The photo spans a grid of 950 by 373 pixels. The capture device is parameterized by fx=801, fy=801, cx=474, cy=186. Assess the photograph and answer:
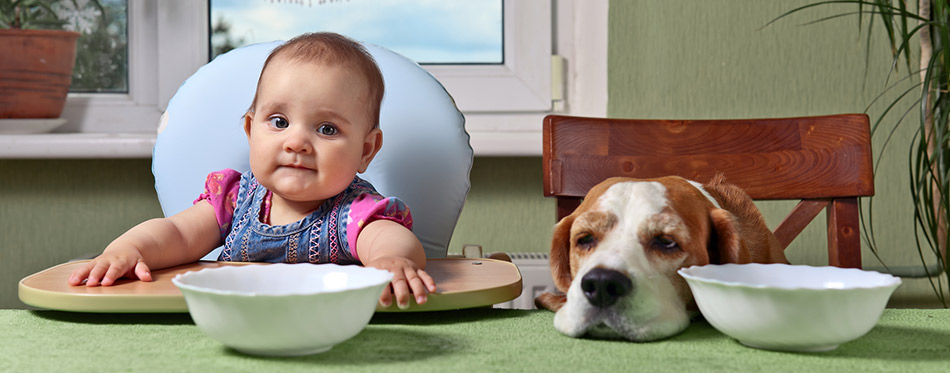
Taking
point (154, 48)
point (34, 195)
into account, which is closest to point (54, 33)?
point (154, 48)

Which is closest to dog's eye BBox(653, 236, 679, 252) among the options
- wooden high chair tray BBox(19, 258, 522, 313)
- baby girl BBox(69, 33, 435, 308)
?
wooden high chair tray BBox(19, 258, 522, 313)

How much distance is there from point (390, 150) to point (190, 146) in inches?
12.8

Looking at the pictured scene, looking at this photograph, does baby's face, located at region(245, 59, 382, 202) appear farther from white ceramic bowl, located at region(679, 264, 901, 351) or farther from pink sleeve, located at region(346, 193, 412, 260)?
white ceramic bowl, located at region(679, 264, 901, 351)

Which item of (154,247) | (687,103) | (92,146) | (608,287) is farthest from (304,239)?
(687,103)

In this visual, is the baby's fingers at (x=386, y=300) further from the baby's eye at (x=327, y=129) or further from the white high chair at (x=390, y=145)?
the white high chair at (x=390, y=145)

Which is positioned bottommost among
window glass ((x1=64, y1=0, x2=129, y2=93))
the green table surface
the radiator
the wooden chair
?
the radiator

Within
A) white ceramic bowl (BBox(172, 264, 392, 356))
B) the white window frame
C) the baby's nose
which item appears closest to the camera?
white ceramic bowl (BBox(172, 264, 392, 356))

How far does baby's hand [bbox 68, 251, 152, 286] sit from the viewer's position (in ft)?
2.50

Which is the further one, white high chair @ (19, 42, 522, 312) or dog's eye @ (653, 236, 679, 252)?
white high chair @ (19, 42, 522, 312)

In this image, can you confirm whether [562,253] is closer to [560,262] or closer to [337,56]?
[560,262]

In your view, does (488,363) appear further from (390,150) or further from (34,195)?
(34,195)

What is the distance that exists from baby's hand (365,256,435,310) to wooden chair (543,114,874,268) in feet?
1.37

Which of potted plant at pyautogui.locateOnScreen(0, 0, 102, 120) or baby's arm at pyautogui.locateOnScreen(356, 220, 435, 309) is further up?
potted plant at pyautogui.locateOnScreen(0, 0, 102, 120)

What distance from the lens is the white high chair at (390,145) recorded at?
1.25 metres
